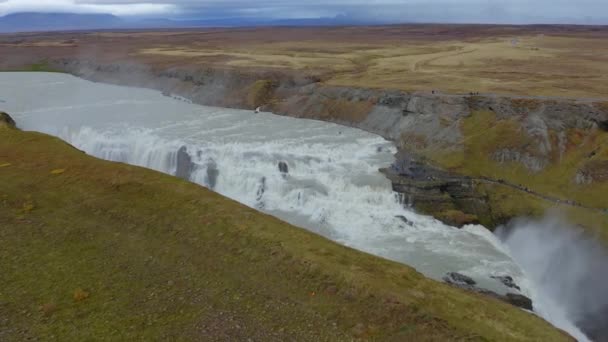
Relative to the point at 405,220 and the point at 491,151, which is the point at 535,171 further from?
the point at 405,220

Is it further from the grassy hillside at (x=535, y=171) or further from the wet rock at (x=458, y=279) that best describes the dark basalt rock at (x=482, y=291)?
the grassy hillside at (x=535, y=171)

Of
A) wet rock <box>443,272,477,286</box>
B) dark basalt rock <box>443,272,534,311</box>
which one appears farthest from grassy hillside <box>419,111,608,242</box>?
wet rock <box>443,272,477,286</box>

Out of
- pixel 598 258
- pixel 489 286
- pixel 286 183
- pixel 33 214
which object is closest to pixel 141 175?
pixel 33 214

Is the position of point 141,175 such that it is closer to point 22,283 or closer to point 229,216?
point 229,216

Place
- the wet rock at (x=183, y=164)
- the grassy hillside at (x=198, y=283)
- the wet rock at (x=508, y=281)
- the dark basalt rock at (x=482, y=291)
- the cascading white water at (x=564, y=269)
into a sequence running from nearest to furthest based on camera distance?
the grassy hillside at (x=198, y=283)
the dark basalt rock at (x=482, y=291)
the cascading white water at (x=564, y=269)
the wet rock at (x=508, y=281)
the wet rock at (x=183, y=164)

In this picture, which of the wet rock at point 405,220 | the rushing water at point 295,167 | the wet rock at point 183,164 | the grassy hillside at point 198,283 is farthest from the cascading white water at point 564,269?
the wet rock at point 183,164

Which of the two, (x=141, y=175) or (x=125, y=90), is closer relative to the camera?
(x=141, y=175)

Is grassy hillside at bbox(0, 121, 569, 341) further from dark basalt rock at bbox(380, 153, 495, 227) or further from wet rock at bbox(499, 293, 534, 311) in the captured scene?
dark basalt rock at bbox(380, 153, 495, 227)
